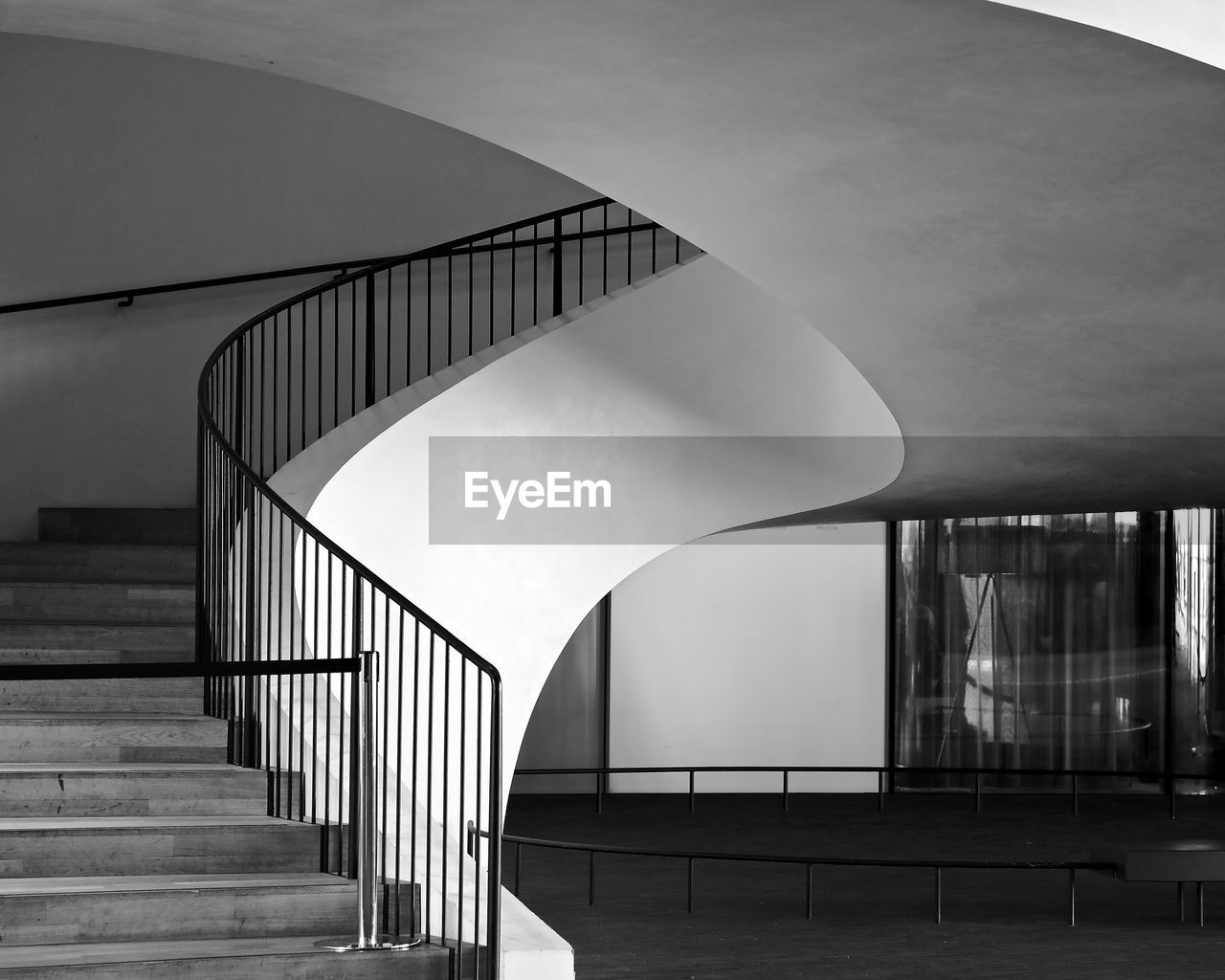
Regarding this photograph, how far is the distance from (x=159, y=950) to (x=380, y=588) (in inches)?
54.3

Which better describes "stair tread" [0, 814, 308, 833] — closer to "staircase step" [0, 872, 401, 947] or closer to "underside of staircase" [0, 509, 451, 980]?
"underside of staircase" [0, 509, 451, 980]

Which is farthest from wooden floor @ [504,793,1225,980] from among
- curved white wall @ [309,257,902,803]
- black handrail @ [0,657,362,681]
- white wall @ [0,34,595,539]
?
white wall @ [0,34,595,539]

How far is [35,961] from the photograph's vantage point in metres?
4.21

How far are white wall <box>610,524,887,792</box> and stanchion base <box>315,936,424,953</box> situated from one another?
8740 millimetres

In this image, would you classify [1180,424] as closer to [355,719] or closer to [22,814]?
[355,719]

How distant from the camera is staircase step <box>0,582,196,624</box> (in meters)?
6.96

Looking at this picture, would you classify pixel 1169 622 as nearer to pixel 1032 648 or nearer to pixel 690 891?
pixel 1032 648

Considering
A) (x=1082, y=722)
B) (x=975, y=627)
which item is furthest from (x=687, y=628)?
(x=1082, y=722)

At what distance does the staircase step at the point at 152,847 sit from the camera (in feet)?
16.0

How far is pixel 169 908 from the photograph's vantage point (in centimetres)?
458

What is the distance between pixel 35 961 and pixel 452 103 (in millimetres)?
2828

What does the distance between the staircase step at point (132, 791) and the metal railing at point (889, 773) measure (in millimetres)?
6531

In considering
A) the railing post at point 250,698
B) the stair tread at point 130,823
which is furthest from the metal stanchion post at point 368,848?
the railing post at point 250,698

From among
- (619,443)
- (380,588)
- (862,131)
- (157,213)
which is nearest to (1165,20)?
(862,131)
